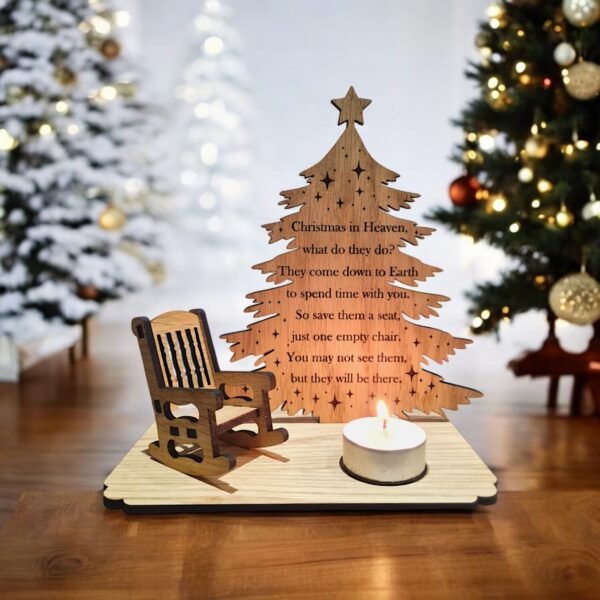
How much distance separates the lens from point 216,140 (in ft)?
12.8

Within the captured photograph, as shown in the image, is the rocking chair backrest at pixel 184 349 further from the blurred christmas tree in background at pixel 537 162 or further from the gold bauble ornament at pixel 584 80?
the gold bauble ornament at pixel 584 80

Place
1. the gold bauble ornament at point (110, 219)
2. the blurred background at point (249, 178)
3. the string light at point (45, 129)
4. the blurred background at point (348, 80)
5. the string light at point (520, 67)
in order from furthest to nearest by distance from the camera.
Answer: the blurred background at point (348, 80) < the gold bauble ornament at point (110, 219) < the string light at point (45, 129) < the string light at point (520, 67) < the blurred background at point (249, 178)

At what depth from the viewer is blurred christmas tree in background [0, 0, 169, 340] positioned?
247cm

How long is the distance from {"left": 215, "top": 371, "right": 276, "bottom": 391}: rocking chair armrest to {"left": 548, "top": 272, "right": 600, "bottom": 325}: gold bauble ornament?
1256 mm

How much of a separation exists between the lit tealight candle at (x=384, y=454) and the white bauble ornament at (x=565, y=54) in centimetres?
150

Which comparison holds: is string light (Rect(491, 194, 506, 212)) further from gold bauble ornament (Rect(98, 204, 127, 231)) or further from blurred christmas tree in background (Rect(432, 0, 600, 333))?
gold bauble ornament (Rect(98, 204, 127, 231))

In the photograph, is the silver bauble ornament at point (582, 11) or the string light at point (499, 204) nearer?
the silver bauble ornament at point (582, 11)

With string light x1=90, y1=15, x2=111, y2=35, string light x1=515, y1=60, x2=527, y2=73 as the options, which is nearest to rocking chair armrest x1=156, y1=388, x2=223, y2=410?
string light x1=515, y1=60, x2=527, y2=73

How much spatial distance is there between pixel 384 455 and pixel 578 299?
127 cm

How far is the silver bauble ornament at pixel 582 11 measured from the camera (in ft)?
5.60

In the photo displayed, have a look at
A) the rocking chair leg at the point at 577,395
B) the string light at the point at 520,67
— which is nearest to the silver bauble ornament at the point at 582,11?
the string light at the point at 520,67

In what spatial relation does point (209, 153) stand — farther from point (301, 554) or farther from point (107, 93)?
point (301, 554)

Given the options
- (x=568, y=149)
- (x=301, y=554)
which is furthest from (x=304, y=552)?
(x=568, y=149)

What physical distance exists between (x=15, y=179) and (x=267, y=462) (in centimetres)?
215
